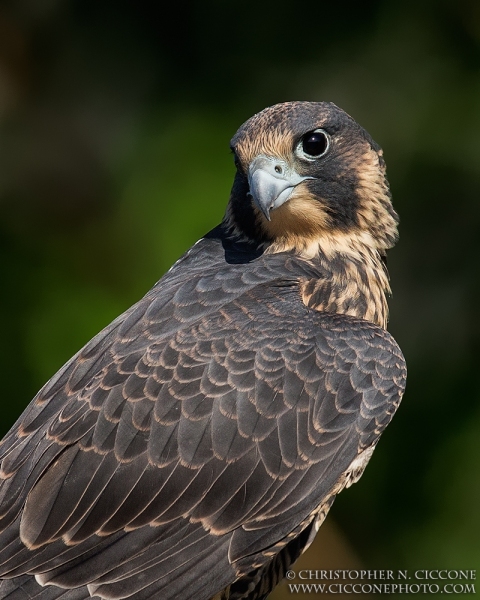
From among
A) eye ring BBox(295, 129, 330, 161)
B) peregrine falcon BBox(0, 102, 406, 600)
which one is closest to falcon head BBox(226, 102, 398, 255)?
eye ring BBox(295, 129, 330, 161)

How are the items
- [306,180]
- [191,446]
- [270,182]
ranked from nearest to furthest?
[191,446] → [270,182] → [306,180]

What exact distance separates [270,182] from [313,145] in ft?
0.89

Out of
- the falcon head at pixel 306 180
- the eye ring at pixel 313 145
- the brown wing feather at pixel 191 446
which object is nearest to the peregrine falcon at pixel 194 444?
the brown wing feather at pixel 191 446

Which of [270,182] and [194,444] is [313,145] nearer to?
[270,182]

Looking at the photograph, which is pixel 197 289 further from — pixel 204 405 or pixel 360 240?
pixel 360 240

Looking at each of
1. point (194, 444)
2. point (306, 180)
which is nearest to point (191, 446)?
point (194, 444)

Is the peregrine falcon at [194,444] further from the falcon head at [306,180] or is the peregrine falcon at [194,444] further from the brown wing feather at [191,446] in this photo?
the falcon head at [306,180]

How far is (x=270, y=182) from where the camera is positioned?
3438 millimetres

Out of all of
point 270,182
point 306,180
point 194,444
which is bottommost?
point 194,444

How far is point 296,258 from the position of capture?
A: 3631 mm

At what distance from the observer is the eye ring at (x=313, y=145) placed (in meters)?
3.55

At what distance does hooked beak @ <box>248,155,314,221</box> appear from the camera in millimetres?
3365

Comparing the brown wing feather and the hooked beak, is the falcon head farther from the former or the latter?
the brown wing feather

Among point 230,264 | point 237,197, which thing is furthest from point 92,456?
point 237,197
